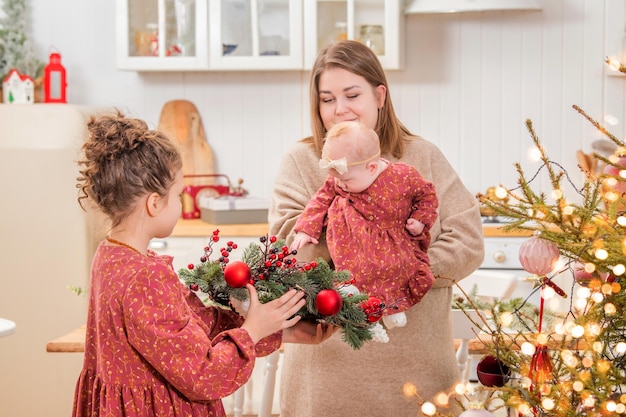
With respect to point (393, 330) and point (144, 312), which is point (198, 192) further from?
point (144, 312)

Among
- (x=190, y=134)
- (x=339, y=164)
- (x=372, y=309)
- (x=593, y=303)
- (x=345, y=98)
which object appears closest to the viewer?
(x=593, y=303)

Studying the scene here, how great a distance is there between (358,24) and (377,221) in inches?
89.7

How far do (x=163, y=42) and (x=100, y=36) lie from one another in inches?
20.6

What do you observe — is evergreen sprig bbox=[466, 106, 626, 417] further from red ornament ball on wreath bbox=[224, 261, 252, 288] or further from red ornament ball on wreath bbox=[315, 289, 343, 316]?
red ornament ball on wreath bbox=[224, 261, 252, 288]

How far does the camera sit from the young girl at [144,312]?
4.88 feet

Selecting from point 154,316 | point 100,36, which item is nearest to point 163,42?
point 100,36

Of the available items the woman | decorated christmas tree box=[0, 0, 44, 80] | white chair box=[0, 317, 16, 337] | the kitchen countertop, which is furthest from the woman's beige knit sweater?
decorated christmas tree box=[0, 0, 44, 80]

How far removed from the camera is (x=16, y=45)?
4270 millimetres

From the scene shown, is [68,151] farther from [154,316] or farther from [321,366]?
[154,316]

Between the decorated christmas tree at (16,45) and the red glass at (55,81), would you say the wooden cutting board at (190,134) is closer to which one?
the red glass at (55,81)

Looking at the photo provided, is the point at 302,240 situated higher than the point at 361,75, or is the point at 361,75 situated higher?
the point at 361,75

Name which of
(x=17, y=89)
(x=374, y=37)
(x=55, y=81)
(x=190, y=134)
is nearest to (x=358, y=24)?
(x=374, y=37)

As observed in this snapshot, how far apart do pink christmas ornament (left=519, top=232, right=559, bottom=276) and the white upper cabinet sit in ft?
8.45

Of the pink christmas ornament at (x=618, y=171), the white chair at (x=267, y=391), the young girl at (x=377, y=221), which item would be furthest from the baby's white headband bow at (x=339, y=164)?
the white chair at (x=267, y=391)
